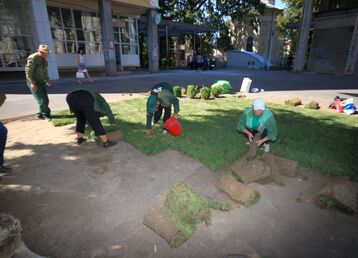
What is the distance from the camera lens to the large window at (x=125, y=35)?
1873cm

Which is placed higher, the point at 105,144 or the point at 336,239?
the point at 105,144

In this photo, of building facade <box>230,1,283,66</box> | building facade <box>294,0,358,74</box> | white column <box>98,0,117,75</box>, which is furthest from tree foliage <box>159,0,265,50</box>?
white column <box>98,0,117,75</box>

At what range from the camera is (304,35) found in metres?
21.4

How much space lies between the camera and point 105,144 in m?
4.24

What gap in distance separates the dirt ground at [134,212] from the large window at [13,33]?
1247 centimetres

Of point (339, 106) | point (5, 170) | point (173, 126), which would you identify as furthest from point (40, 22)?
point (339, 106)

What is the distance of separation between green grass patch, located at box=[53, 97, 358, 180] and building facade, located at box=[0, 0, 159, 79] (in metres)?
8.67

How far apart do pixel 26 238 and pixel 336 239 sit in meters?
3.43

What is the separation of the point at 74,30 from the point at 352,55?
959 inches

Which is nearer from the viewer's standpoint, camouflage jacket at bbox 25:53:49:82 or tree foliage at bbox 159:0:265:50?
camouflage jacket at bbox 25:53:49:82

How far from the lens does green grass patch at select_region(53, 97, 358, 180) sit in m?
3.86

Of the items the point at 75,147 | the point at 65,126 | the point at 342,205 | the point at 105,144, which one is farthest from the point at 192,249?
the point at 65,126

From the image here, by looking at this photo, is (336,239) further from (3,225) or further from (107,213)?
(3,225)

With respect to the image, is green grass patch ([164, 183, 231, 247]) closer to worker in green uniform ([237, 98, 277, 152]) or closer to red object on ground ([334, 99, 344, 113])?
worker in green uniform ([237, 98, 277, 152])
